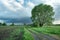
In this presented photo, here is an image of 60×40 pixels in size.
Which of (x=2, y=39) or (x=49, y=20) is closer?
(x=2, y=39)

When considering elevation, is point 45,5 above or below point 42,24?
above

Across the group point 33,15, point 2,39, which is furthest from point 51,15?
point 2,39

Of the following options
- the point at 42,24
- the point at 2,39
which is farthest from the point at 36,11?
the point at 2,39

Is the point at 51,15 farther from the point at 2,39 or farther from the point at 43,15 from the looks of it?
the point at 2,39

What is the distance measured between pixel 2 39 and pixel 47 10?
4421 centimetres

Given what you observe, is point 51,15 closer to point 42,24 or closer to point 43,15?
point 43,15

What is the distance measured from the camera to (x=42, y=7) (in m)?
57.2

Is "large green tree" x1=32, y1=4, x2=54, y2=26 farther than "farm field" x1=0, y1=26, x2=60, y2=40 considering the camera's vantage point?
Yes

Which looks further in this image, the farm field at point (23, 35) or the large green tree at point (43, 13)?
the large green tree at point (43, 13)

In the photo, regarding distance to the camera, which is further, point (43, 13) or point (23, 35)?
point (43, 13)

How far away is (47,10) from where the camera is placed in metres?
58.1

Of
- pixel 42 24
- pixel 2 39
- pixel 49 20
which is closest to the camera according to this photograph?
pixel 2 39

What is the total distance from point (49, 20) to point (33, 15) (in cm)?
476

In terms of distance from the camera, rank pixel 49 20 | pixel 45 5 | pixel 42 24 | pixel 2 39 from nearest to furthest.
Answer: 1. pixel 2 39
2. pixel 42 24
3. pixel 49 20
4. pixel 45 5
